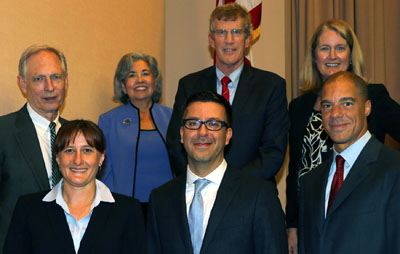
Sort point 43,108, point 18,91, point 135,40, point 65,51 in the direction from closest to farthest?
point 43,108 < point 18,91 < point 65,51 < point 135,40

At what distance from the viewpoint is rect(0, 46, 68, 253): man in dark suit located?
3312 mm

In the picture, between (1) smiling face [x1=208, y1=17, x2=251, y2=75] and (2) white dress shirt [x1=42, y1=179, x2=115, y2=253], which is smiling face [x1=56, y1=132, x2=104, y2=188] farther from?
(1) smiling face [x1=208, y1=17, x2=251, y2=75]

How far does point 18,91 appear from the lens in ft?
13.3

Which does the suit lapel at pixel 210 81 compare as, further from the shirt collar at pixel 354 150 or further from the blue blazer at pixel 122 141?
the shirt collar at pixel 354 150

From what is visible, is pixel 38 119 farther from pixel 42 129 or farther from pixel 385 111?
pixel 385 111

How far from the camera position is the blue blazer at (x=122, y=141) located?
400 cm

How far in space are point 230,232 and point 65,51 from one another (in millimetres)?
2284

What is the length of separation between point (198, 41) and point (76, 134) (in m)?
3.56

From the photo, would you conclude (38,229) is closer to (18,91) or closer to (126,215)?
(126,215)

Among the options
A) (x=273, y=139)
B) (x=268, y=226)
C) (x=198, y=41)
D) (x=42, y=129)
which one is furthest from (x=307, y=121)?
(x=198, y=41)

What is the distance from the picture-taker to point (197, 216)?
2.96 m

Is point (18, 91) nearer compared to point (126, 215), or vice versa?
point (126, 215)

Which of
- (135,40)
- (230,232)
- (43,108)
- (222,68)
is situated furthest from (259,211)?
(135,40)

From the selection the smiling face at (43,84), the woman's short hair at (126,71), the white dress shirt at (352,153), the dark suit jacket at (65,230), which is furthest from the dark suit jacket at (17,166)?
the white dress shirt at (352,153)
